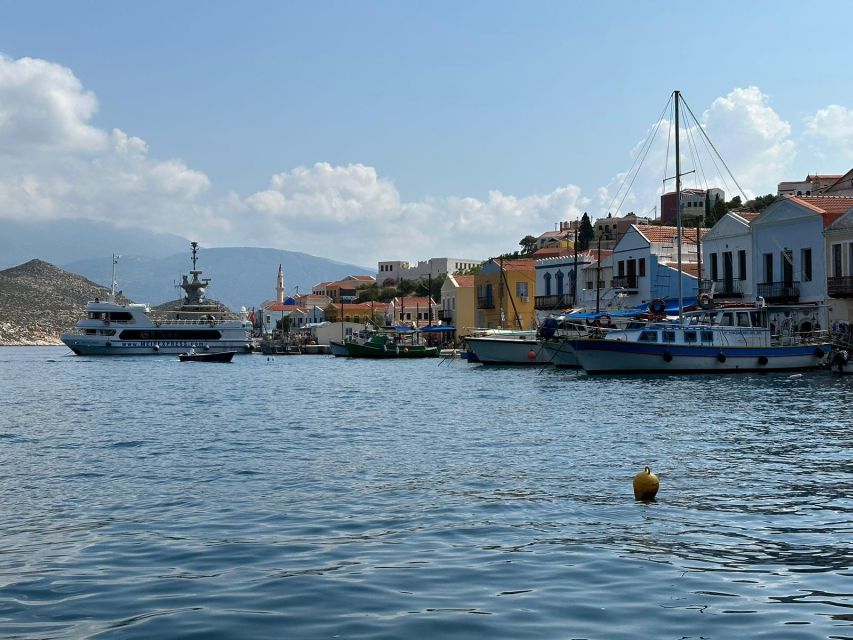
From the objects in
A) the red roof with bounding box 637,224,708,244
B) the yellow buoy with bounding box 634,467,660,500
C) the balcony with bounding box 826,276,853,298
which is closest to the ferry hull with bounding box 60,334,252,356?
the red roof with bounding box 637,224,708,244

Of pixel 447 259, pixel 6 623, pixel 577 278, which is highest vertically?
pixel 447 259

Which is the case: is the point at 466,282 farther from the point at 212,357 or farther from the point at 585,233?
the point at 585,233

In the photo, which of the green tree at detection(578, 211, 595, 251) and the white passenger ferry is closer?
the white passenger ferry

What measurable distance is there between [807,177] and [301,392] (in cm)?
10006

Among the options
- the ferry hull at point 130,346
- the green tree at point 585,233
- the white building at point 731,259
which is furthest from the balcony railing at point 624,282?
the green tree at point 585,233

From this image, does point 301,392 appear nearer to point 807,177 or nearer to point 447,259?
point 807,177

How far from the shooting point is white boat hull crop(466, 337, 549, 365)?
191 ft

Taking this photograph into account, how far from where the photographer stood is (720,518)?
12.2 metres

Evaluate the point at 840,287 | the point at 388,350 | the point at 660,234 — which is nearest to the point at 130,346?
the point at 388,350

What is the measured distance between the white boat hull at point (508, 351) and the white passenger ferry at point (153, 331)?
151 feet

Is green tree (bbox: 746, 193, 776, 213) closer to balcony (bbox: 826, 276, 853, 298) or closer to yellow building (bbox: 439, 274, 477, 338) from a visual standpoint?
yellow building (bbox: 439, 274, 477, 338)

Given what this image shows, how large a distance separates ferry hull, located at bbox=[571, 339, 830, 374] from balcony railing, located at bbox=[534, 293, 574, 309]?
28.8m

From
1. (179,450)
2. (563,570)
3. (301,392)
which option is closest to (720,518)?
(563,570)

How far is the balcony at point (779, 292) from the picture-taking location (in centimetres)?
5172
